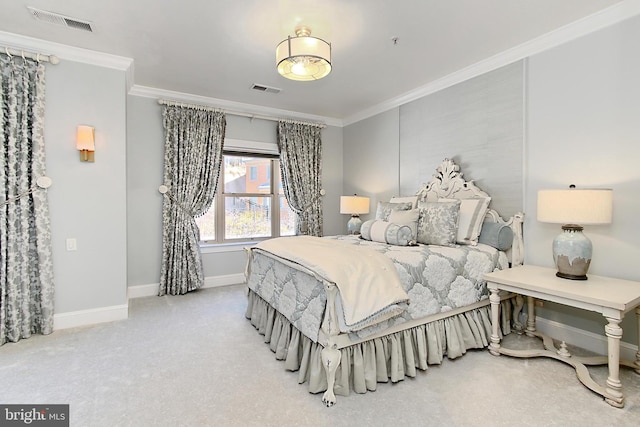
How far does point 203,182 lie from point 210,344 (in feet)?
7.58

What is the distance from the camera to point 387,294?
196 centimetres

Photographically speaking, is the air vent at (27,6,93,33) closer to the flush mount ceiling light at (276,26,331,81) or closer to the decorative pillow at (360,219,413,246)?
the flush mount ceiling light at (276,26,331,81)

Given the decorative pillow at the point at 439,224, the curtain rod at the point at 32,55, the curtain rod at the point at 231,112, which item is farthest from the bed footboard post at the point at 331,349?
the curtain rod at the point at 231,112

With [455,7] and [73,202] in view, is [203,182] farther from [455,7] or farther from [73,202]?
[455,7]

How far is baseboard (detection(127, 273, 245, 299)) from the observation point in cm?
399

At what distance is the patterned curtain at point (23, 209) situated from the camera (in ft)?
8.96

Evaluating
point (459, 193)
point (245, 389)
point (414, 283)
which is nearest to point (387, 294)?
point (414, 283)

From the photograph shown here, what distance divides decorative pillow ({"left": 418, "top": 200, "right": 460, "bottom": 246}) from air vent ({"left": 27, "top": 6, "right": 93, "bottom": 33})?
11.3 ft

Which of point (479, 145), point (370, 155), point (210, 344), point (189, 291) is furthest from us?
point (370, 155)

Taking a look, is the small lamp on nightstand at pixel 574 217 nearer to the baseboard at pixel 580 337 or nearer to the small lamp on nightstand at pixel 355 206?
the baseboard at pixel 580 337

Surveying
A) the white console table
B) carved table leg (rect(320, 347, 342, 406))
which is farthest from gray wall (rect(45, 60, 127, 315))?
the white console table

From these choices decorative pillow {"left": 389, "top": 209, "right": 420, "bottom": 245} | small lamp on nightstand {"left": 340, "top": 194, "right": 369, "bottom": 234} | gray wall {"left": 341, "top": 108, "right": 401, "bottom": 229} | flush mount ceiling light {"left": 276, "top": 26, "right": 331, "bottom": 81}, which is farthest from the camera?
small lamp on nightstand {"left": 340, "top": 194, "right": 369, "bottom": 234}

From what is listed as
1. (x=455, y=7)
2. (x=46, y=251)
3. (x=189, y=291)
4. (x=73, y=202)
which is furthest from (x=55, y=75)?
(x=455, y=7)

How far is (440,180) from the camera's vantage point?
3701 millimetres
